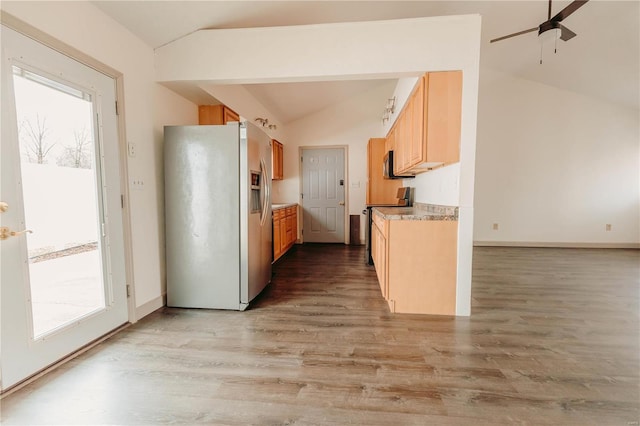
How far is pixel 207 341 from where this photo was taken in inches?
84.5

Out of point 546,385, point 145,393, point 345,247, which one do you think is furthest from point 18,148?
point 345,247

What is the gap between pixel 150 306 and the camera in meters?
2.65

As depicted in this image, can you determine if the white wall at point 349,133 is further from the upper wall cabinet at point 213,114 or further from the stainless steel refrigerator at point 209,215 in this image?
the stainless steel refrigerator at point 209,215

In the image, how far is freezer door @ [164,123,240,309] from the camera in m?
2.66

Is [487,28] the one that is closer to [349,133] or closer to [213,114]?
[349,133]

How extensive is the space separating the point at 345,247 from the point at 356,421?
14.6ft

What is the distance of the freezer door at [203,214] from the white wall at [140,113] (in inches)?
4.8

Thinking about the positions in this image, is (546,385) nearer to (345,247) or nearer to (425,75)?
(425,75)

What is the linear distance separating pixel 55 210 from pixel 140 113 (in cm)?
115

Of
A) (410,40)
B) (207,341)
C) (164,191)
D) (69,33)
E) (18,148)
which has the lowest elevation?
(207,341)

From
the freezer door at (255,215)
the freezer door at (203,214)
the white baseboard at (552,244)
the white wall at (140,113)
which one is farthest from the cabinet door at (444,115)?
the white baseboard at (552,244)

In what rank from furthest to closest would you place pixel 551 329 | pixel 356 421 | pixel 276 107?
pixel 276 107 < pixel 551 329 < pixel 356 421

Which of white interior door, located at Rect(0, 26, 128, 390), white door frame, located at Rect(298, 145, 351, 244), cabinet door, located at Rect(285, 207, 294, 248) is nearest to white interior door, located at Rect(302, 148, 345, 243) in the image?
white door frame, located at Rect(298, 145, 351, 244)

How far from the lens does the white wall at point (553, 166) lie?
209 inches
